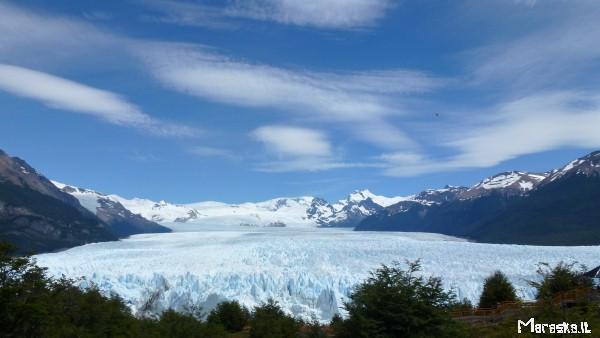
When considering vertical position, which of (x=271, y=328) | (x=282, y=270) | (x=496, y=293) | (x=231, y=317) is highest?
(x=282, y=270)

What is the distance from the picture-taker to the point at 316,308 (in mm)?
47906

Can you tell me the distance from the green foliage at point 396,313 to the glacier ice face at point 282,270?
20364mm

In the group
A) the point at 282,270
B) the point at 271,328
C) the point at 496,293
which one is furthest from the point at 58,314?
the point at 282,270

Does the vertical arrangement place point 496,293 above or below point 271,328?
above

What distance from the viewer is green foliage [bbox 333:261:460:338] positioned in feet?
60.6

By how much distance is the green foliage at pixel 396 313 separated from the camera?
60.6 feet

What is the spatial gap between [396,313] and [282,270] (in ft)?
140

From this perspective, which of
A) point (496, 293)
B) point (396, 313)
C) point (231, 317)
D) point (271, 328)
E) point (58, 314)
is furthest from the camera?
point (496, 293)

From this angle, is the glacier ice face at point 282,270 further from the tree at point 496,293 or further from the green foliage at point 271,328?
the green foliage at point 271,328

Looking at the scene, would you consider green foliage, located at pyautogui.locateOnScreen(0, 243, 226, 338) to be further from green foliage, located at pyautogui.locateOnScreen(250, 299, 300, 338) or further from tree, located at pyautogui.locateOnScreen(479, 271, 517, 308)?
tree, located at pyautogui.locateOnScreen(479, 271, 517, 308)

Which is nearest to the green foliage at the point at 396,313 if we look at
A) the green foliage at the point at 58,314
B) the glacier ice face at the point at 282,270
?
the green foliage at the point at 58,314

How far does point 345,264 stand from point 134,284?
23252 mm

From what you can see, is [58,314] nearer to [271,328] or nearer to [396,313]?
[271,328]

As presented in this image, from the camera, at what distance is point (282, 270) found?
60469 mm
